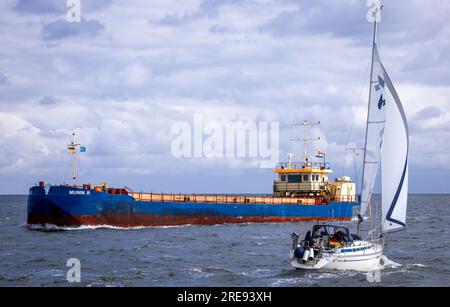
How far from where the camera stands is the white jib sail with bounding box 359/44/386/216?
29.9 metres

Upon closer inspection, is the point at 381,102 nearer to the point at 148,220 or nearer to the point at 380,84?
the point at 380,84

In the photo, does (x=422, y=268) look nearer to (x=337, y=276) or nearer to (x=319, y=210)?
(x=337, y=276)

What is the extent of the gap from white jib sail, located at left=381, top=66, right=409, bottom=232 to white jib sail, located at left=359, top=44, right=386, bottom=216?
9.7 inches

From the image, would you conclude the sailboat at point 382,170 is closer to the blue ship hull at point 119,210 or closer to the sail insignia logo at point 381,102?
the sail insignia logo at point 381,102

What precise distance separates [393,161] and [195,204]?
28.2 metres

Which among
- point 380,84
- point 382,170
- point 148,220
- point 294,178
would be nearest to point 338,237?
point 382,170

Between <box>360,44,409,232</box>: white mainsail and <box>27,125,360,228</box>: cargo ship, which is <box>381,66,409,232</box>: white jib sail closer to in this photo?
<box>360,44,409,232</box>: white mainsail

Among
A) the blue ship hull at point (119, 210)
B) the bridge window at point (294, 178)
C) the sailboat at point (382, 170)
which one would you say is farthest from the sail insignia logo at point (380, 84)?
the bridge window at point (294, 178)

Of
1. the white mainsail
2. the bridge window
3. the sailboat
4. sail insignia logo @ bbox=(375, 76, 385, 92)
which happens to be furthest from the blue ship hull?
sail insignia logo @ bbox=(375, 76, 385, 92)

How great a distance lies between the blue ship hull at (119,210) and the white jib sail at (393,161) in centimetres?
2619

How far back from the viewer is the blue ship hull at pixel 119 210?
4856 centimetres
